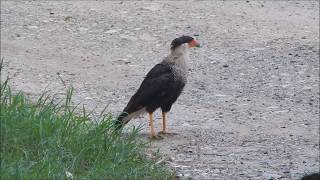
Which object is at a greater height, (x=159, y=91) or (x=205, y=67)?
(x=159, y=91)

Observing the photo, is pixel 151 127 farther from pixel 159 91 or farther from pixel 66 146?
pixel 66 146

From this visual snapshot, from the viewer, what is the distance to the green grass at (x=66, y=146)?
257 inches

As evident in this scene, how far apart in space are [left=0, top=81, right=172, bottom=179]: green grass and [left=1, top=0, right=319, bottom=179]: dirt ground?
621 mm

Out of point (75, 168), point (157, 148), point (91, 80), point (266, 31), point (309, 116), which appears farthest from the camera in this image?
point (266, 31)

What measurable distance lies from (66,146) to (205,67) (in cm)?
415

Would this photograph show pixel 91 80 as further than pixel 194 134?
Yes

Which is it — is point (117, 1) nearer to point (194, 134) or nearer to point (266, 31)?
point (266, 31)

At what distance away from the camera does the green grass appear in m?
6.52

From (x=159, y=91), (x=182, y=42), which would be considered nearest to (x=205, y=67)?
(x=182, y=42)

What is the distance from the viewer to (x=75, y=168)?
6617mm

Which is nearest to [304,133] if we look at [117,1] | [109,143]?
[109,143]

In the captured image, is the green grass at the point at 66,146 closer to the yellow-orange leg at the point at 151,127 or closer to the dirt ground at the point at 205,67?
the dirt ground at the point at 205,67

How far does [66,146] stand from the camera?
22.3 ft

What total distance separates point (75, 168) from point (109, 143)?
17.7 inches
